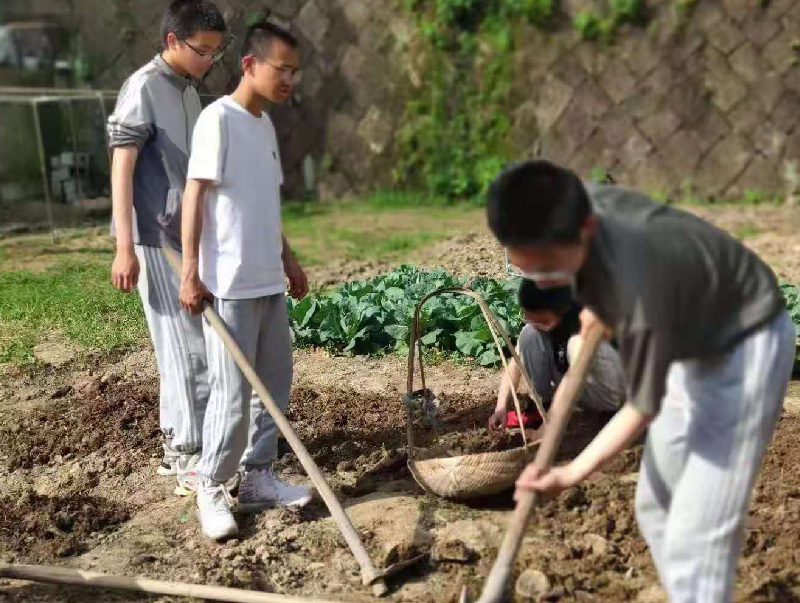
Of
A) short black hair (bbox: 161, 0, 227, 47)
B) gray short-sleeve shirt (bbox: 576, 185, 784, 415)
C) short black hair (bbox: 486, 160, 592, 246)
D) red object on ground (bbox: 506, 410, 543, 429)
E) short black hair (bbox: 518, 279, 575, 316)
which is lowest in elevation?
red object on ground (bbox: 506, 410, 543, 429)

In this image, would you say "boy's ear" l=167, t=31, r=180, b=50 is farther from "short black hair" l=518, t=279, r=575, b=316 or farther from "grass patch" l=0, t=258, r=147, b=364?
"grass patch" l=0, t=258, r=147, b=364

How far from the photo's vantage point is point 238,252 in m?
3.68

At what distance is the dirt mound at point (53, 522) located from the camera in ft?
12.7

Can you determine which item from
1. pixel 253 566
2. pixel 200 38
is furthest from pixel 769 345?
pixel 200 38

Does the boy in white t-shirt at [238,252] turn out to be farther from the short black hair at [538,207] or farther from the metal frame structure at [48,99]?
the metal frame structure at [48,99]

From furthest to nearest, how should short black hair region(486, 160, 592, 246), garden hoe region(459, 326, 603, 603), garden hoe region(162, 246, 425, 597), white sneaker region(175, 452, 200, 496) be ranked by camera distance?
white sneaker region(175, 452, 200, 496)
garden hoe region(162, 246, 425, 597)
garden hoe region(459, 326, 603, 603)
short black hair region(486, 160, 592, 246)

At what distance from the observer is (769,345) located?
252 centimetres

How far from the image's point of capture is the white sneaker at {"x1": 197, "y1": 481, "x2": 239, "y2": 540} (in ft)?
12.4

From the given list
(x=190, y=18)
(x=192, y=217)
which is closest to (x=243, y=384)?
(x=192, y=217)

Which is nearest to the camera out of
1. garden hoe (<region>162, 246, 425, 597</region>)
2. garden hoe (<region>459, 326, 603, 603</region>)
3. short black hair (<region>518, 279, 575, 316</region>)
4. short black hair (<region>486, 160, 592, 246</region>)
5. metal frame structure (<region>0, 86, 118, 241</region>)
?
short black hair (<region>486, 160, 592, 246</region>)

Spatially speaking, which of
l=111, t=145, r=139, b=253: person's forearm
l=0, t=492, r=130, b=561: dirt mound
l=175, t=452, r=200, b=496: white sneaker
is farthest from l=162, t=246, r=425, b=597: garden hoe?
l=0, t=492, r=130, b=561: dirt mound

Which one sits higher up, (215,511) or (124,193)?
(124,193)

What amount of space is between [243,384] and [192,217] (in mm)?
627

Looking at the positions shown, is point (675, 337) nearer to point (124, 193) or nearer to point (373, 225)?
point (124, 193)
